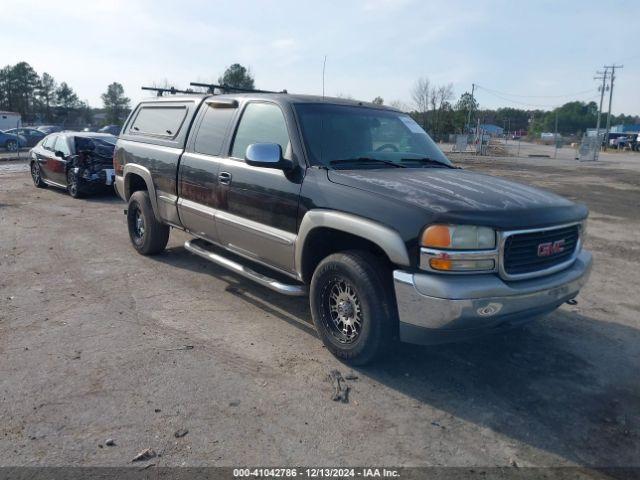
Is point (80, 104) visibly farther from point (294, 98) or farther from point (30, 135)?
point (294, 98)

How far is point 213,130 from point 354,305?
265 centimetres

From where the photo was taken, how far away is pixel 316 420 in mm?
3320

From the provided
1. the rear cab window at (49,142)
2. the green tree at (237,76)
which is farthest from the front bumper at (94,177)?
the green tree at (237,76)

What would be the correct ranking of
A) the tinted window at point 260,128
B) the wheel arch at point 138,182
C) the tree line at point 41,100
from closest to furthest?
the tinted window at point 260,128
the wheel arch at point 138,182
the tree line at point 41,100

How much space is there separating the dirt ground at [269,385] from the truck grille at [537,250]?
86cm

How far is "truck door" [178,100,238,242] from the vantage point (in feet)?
17.5

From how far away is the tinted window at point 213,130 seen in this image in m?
5.36

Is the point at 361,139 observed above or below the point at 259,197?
above

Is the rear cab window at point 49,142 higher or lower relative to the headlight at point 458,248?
higher

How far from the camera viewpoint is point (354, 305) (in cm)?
391

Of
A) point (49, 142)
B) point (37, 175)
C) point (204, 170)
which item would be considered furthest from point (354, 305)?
point (37, 175)

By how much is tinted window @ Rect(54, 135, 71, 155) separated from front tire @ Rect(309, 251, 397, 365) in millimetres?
10579

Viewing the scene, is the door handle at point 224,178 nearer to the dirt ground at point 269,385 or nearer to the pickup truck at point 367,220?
the pickup truck at point 367,220

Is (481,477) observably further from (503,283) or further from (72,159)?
(72,159)
